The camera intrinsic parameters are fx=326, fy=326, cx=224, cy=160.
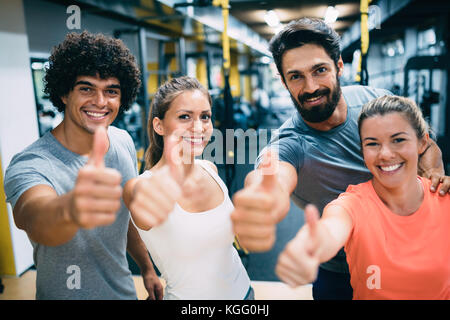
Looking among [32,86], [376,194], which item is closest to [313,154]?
[376,194]

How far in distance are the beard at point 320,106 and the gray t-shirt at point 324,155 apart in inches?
2.6

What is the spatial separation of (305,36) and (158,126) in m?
0.54

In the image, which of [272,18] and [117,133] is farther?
[272,18]

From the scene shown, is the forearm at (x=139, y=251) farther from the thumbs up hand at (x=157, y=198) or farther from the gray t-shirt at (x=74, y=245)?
the thumbs up hand at (x=157, y=198)

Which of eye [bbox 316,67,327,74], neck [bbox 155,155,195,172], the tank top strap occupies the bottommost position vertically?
the tank top strap

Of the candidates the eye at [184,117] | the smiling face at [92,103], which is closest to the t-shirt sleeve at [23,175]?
the smiling face at [92,103]

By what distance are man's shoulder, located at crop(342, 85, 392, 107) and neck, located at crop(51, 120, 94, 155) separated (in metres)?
0.94

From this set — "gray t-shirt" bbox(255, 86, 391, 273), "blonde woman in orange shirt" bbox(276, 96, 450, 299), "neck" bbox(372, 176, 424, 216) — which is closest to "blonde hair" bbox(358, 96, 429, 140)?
"blonde woman in orange shirt" bbox(276, 96, 450, 299)

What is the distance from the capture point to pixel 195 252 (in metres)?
0.91

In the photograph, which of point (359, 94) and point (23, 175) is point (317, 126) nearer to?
point (359, 94)

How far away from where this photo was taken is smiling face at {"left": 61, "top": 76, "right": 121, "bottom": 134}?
0.93m

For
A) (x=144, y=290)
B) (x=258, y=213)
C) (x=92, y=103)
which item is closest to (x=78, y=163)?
(x=92, y=103)

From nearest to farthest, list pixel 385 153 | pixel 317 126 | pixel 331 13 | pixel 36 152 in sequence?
pixel 385 153 < pixel 36 152 < pixel 317 126 < pixel 331 13

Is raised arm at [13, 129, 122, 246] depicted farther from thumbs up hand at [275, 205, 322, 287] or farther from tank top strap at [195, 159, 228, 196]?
tank top strap at [195, 159, 228, 196]
